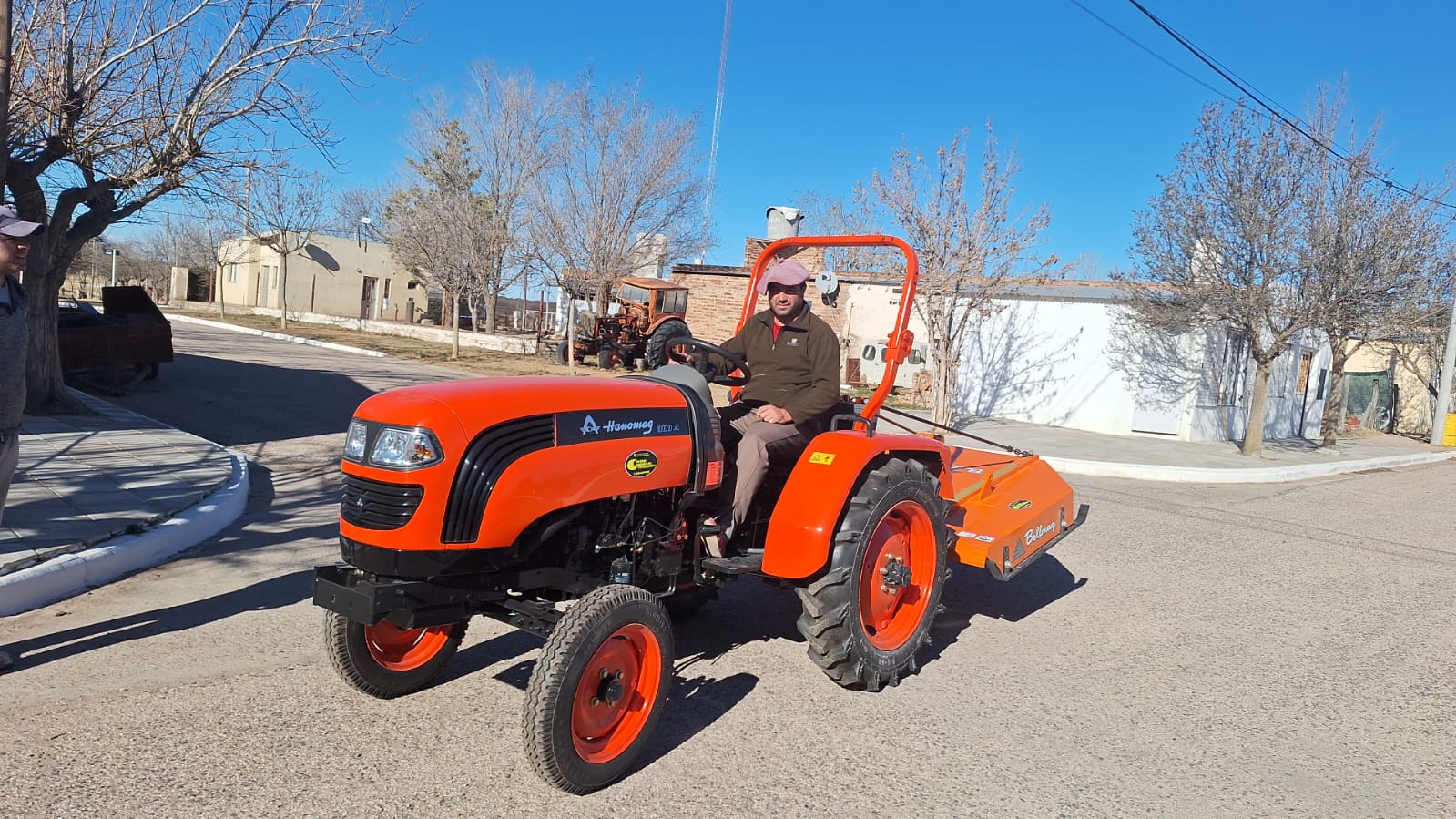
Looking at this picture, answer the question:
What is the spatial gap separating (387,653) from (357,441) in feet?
3.55

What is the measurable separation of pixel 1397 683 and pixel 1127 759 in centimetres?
216

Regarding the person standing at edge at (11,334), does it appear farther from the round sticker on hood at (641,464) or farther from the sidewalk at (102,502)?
the round sticker on hood at (641,464)

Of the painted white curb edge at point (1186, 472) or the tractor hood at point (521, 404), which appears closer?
the tractor hood at point (521, 404)

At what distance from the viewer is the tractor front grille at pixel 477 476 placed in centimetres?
289

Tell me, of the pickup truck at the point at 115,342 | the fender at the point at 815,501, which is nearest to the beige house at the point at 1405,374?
the fender at the point at 815,501

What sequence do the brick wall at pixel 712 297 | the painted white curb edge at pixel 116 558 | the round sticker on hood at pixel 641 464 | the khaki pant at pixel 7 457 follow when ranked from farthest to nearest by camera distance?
the brick wall at pixel 712 297
the painted white curb edge at pixel 116 558
the khaki pant at pixel 7 457
the round sticker on hood at pixel 641 464

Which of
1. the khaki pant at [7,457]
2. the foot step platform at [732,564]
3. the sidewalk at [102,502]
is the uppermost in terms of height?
the khaki pant at [7,457]

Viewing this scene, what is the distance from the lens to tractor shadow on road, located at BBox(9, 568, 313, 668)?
3.99 m

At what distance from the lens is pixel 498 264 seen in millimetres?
27703


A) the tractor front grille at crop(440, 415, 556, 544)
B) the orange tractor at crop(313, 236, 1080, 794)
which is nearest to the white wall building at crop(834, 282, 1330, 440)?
the orange tractor at crop(313, 236, 1080, 794)

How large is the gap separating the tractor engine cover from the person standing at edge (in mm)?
1631

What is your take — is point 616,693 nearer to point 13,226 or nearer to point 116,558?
point 13,226

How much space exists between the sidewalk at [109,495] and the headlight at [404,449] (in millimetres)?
2826

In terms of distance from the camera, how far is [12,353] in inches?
143
